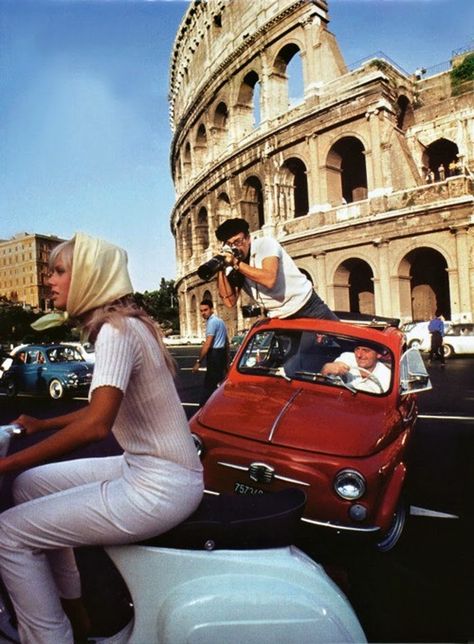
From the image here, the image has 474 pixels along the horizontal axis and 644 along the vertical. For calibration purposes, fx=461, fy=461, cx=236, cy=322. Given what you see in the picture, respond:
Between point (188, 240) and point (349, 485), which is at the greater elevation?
point (188, 240)

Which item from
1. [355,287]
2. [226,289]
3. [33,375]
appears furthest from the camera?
[355,287]

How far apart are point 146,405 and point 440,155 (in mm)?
28003

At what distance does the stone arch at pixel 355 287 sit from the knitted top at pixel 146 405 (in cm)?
2151

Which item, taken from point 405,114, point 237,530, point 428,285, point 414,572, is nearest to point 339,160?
point 405,114

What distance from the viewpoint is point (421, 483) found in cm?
439

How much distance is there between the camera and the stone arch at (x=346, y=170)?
22.6 meters

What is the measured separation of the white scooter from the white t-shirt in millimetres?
2697

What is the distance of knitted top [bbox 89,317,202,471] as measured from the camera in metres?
1.54

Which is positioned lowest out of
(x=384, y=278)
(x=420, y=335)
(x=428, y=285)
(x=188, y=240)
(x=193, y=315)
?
(x=420, y=335)

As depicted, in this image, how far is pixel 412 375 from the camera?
3879 mm

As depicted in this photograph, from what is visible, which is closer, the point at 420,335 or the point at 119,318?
Result: the point at 119,318

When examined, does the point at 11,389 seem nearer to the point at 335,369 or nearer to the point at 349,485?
the point at 335,369

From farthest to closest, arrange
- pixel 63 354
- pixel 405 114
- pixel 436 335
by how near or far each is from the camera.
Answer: pixel 405 114 → pixel 436 335 → pixel 63 354

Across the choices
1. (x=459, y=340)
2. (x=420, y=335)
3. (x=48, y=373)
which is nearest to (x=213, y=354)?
(x=48, y=373)
